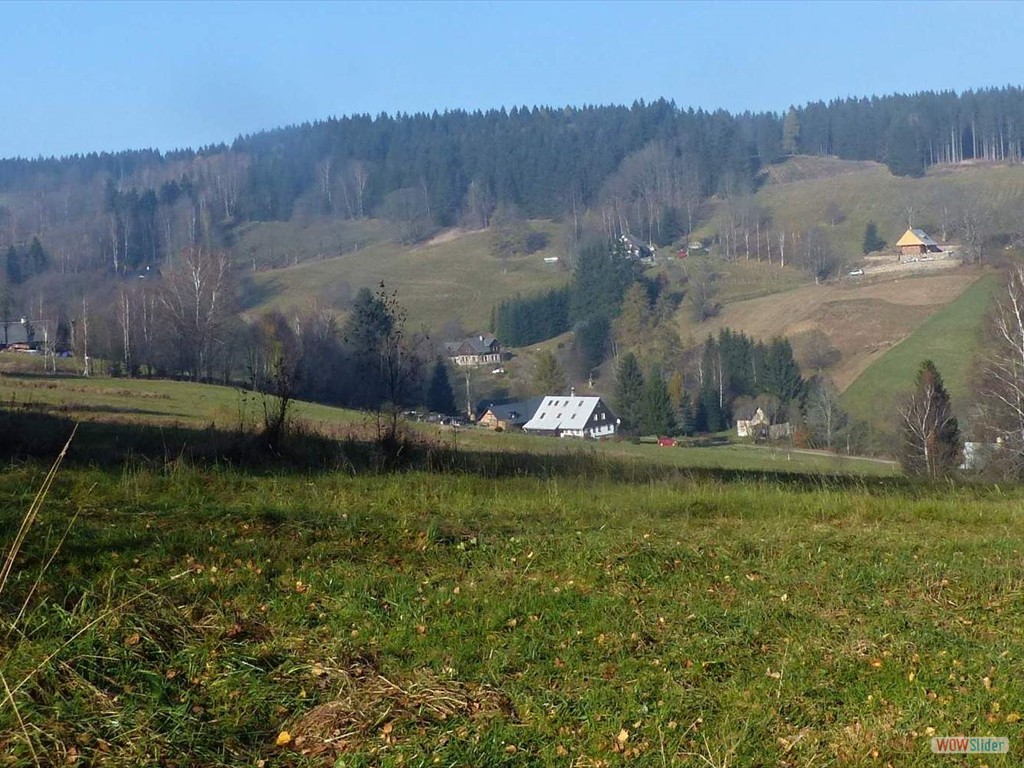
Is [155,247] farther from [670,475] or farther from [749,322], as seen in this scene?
[670,475]

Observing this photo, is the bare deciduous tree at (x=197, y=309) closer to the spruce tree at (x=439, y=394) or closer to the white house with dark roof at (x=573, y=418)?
the spruce tree at (x=439, y=394)

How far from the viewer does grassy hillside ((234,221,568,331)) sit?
98.8m

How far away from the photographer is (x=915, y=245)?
337ft

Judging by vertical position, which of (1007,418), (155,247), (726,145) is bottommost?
(1007,418)

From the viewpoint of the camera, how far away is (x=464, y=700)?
14.4 feet

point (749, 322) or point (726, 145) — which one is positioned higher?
point (726, 145)

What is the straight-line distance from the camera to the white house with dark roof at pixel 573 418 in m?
53.2

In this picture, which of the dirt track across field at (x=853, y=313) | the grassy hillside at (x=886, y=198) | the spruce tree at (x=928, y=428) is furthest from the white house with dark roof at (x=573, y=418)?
the grassy hillside at (x=886, y=198)

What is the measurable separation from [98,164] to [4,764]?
193 metres

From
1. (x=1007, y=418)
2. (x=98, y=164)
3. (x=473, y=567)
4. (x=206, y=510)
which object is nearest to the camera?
(x=473, y=567)

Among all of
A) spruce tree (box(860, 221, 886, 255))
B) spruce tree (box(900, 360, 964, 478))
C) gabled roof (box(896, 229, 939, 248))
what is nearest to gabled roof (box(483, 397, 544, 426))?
spruce tree (box(900, 360, 964, 478))

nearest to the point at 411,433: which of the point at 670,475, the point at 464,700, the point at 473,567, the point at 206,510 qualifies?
the point at 670,475

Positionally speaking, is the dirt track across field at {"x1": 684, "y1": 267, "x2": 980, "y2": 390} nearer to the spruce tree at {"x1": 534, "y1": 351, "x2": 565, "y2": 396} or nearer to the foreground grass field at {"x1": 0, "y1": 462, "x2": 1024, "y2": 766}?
the spruce tree at {"x1": 534, "y1": 351, "x2": 565, "y2": 396}

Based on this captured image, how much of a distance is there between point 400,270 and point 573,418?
6632 cm
